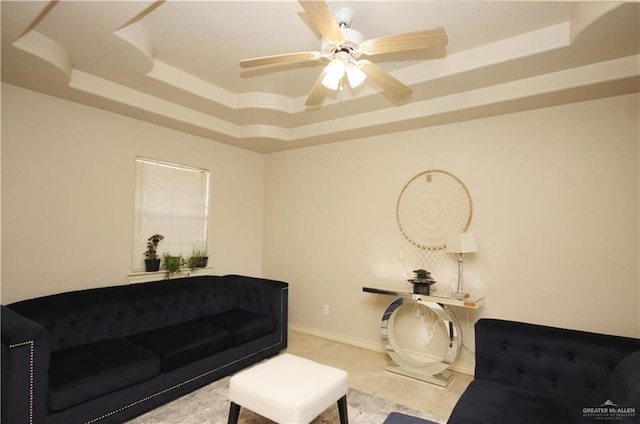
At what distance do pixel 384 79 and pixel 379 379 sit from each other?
265 cm

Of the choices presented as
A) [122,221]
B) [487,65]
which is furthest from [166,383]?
[487,65]

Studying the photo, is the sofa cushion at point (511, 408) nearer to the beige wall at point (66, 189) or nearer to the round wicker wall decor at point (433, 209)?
the round wicker wall decor at point (433, 209)

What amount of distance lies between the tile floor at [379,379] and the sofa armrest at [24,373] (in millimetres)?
2276

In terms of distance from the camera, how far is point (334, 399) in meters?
2.18

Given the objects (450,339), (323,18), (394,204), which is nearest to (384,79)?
(323,18)

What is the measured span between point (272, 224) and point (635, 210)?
399 centimetres

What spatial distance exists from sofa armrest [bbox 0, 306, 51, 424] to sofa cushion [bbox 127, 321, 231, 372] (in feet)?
2.52

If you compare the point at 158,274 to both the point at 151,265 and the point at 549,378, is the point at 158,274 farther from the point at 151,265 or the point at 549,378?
the point at 549,378

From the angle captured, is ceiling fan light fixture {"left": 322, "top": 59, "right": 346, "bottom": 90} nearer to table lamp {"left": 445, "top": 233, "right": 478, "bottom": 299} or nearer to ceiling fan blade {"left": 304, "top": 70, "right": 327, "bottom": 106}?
Answer: ceiling fan blade {"left": 304, "top": 70, "right": 327, "bottom": 106}

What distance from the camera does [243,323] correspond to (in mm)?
3412

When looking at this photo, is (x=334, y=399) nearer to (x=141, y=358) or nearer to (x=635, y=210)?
(x=141, y=358)

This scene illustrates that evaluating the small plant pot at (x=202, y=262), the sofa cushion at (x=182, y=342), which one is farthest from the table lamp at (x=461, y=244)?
the small plant pot at (x=202, y=262)

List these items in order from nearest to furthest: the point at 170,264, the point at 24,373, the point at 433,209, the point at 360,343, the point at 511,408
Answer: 1. the point at 511,408
2. the point at 24,373
3. the point at 433,209
4. the point at 170,264
5. the point at 360,343

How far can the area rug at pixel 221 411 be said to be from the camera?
2.44m
